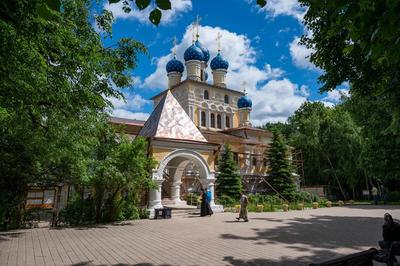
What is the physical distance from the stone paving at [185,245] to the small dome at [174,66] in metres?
35.1

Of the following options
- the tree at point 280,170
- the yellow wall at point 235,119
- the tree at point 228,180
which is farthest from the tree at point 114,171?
the yellow wall at point 235,119

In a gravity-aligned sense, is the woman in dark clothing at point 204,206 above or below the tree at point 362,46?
below

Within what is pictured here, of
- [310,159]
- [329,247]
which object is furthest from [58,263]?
[310,159]

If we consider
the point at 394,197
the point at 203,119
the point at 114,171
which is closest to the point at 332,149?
the point at 394,197

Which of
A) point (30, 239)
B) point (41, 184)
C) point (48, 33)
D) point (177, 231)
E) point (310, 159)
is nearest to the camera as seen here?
point (48, 33)

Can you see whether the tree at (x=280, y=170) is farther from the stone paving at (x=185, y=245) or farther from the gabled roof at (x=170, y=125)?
the stone paving at (x=185, y=245)

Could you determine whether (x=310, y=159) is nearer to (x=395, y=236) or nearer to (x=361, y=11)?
(x=395, y=236)

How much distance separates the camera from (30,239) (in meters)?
9.76

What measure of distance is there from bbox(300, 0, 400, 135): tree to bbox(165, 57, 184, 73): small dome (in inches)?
1423

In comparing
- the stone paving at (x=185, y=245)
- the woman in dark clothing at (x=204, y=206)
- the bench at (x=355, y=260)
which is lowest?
the stone paving at (x=185, y=245)

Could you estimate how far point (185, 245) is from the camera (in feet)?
28.1

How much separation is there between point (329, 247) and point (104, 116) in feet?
24.5

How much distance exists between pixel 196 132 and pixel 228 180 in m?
8.96

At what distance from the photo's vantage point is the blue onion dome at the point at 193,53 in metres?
43.6
